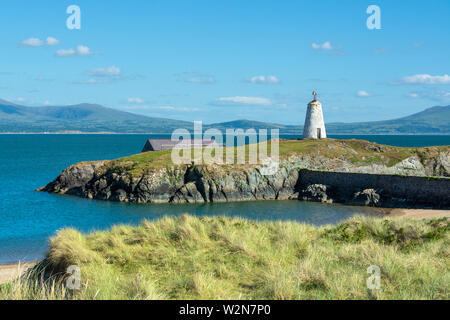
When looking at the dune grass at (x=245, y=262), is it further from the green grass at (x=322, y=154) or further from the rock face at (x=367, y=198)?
the green grass at (x=322, y=154)

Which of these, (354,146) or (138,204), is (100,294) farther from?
(354,146)

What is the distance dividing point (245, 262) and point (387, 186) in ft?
114

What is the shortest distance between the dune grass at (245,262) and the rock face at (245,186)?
2605 centimetres

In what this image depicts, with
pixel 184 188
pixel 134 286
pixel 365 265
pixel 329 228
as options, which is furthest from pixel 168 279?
pixel 184 188

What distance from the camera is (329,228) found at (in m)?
16.1

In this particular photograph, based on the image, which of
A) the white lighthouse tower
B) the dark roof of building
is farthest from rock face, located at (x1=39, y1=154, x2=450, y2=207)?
the dark roof of building

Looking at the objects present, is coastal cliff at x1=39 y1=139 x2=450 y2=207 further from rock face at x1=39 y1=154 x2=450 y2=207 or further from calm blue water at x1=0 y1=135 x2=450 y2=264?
Result: calm blue water at x1=0 y1=135 x2=450 y2=264

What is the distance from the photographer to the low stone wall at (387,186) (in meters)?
38.7

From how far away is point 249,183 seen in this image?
4494 centimetres

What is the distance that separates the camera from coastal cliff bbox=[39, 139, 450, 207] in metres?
40.8

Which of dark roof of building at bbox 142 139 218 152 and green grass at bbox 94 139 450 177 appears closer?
green grass at bbox 94 139 450 177

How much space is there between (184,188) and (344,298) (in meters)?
35.9

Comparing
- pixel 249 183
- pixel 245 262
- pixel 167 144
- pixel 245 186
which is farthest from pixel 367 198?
pixel 167 144

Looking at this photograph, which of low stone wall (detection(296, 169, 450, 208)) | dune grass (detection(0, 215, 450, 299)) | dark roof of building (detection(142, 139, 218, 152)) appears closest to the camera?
dune grass (detection(0, 215, 450, 299))
